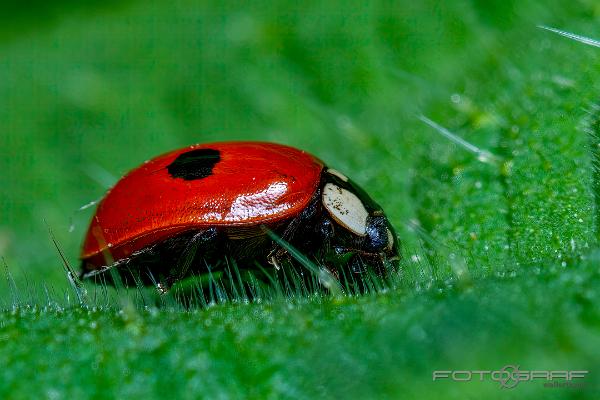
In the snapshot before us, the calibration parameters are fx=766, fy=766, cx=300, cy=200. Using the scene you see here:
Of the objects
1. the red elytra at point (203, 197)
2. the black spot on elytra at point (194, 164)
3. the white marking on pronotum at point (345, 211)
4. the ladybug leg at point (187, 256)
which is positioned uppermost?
the black spot on elytra at point (194, 164)

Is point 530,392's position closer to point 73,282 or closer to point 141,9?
point 73,282

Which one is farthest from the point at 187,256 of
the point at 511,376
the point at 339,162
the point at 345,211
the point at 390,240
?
the point at 511,376

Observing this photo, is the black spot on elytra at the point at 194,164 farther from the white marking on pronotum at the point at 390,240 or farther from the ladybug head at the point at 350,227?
the white marking on pronotum at the point at 390,240

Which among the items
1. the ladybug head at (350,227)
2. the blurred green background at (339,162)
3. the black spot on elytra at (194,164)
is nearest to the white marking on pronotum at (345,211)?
the ladybug head at (350,227)

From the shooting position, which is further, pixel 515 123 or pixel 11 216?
pixel 11 216

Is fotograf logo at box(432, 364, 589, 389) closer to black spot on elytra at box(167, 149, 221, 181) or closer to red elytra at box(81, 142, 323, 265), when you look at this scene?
red elytra at box(81, 142, 323, 265)

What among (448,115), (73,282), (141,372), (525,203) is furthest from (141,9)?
(141,372)

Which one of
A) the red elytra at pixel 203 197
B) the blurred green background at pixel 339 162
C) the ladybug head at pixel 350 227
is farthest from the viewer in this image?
the ladybug head at pixel 350 227
